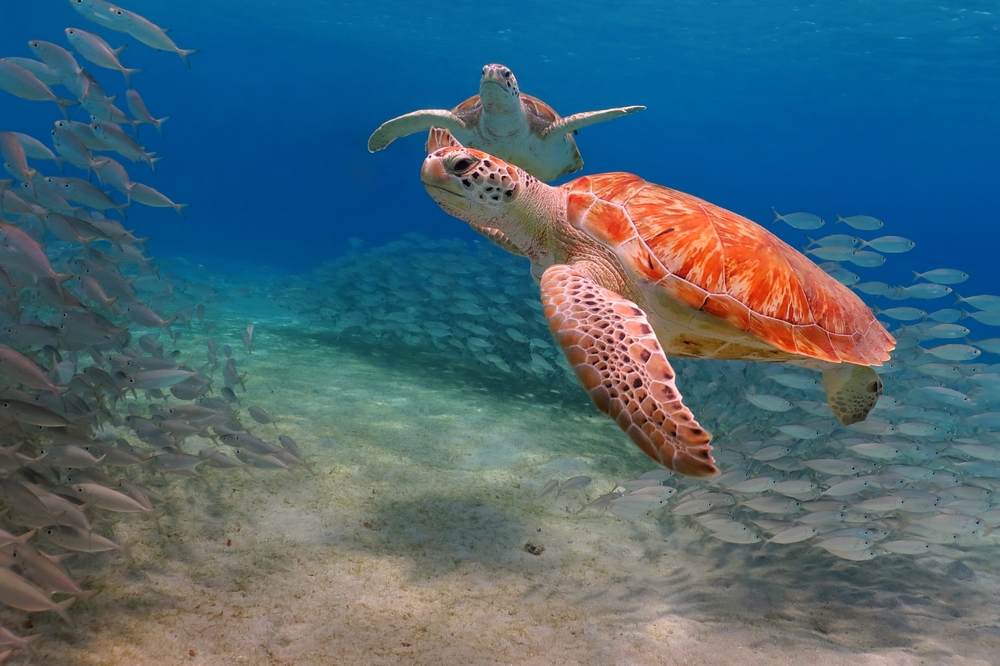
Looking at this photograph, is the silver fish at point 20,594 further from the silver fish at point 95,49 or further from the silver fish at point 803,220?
the silver fish at point 803,220

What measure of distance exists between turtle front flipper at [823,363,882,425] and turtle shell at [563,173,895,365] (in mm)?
191

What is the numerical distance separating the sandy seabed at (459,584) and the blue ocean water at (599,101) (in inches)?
236

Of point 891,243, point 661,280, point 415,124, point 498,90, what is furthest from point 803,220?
point 415,124

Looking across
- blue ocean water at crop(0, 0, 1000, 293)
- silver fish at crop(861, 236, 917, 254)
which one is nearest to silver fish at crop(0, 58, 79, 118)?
blue ocean water at crop(0, 0, 1000, 293)

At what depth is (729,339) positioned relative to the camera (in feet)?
9.14

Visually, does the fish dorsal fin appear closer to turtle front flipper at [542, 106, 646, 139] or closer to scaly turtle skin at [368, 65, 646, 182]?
scaly turtle skin at [368, 65, 646, 182]

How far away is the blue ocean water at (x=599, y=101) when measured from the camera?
78.0ft

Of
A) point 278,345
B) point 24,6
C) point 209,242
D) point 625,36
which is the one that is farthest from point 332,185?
point 278,345

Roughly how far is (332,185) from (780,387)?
107002mm

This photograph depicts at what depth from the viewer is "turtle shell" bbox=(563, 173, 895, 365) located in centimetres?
269

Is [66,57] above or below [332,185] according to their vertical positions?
above

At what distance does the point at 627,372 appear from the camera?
208 cm

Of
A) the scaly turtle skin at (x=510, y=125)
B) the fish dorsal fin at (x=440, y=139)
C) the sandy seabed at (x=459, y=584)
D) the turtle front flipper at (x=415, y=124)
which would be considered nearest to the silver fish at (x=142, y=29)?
the turtle front flipper at (x=415, y=124)

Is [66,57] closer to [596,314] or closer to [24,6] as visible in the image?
[596,314]
